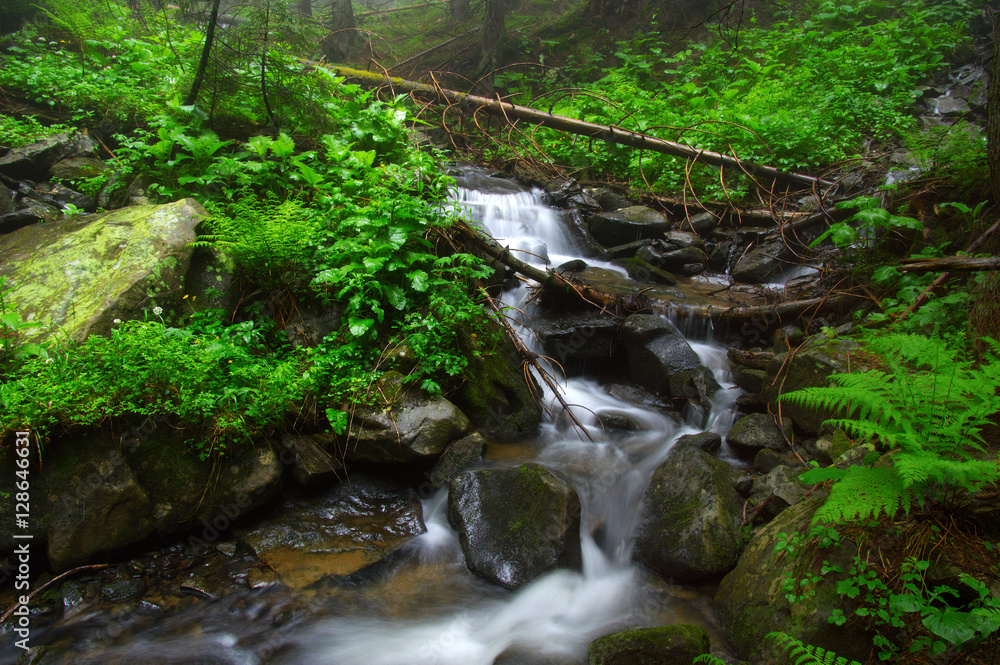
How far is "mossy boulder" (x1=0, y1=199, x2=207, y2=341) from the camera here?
414 centimetres

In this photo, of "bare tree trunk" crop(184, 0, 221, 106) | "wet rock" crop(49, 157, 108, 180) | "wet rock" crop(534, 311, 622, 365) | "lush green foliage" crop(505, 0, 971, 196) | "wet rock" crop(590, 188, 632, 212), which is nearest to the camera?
"bare tree trunk" crop(184, 0, 221, 106)

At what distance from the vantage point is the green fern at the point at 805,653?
2.30m

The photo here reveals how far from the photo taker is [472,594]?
3918 millimetres

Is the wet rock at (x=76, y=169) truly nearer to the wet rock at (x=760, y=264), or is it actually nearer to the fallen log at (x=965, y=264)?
the fallen log at (x=965, y=264)

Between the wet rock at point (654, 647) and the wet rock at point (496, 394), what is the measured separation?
250cm

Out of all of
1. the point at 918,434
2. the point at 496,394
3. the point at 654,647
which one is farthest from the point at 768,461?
the point at 496,394

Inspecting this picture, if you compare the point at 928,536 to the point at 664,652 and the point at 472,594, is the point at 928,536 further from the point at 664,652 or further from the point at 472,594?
the point at 472,594

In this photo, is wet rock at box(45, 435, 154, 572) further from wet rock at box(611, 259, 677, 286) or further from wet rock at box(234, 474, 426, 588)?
wet rock at box(611, 259, 677, 286)

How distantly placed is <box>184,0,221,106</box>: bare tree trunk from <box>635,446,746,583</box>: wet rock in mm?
6784

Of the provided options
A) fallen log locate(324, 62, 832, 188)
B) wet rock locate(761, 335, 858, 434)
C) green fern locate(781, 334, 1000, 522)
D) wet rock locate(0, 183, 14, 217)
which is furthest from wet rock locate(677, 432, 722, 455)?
wet rock locate(0, 183, 14, 217)

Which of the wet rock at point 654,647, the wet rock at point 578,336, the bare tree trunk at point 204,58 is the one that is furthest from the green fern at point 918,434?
the bare tree trunk at point 204,58

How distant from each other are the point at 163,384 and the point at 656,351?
5.24m

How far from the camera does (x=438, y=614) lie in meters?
3.73

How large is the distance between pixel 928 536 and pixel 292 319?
5.13 metres
